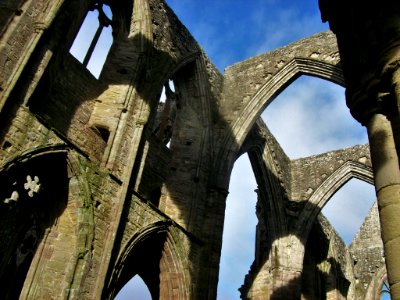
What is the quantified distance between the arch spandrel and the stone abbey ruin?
0.11 ft

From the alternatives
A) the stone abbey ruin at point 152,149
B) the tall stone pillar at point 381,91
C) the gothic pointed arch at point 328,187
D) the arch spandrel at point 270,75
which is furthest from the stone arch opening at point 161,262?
the gothic pointed arch at point 328,187

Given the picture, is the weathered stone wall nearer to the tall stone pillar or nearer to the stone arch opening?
the stone arch opening

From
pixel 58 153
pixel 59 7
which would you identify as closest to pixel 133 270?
pixel 58 153

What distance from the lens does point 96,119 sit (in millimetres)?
7723

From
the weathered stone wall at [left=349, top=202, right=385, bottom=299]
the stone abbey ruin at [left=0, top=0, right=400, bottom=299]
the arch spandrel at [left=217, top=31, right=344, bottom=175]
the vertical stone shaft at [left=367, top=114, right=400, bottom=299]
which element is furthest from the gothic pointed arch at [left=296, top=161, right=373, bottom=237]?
the vertical stone shaft at [left=367, top=114, right=400, bottom=299]

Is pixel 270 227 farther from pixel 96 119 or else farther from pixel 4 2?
pixel 4 2

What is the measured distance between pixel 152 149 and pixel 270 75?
12.2ft

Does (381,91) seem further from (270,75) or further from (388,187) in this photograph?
(270,75)

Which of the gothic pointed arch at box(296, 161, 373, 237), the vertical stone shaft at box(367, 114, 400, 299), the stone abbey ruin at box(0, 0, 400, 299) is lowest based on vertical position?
the vertical stone shaft at box(367, 114, 400, 299)

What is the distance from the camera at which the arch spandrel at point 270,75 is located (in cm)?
1062

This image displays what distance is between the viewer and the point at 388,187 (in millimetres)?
3404

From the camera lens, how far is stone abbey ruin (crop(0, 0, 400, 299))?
12.9ft

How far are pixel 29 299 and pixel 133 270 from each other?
9.58 feet

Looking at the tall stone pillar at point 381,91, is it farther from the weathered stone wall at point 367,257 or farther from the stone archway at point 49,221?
the weathered stone wall at point 367,257
